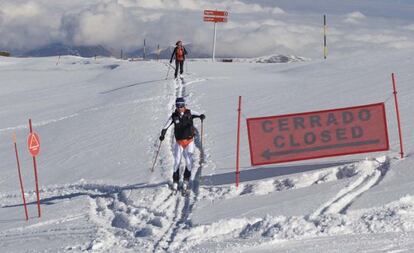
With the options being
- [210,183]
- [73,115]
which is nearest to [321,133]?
[210,183]

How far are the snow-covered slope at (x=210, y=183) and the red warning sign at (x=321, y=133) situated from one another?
0.95ft

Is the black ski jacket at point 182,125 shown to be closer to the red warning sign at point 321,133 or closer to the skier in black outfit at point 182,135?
the skier in black outfit at point 182,135

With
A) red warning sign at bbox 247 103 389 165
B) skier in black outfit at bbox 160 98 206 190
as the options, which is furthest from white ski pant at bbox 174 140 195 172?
red warning sign at bbox 247 103 389 165

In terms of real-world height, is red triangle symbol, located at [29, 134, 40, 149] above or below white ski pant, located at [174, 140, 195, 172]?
above

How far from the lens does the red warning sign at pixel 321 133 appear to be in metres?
13.3

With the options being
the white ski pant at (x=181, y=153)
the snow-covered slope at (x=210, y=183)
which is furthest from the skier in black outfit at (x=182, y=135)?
the snow-covered slope at (x=210, y=183)

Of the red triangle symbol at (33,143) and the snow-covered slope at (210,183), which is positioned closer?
the snow-covered slope at (210,183)

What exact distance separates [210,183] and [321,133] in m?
2.16

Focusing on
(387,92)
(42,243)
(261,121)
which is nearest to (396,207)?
(261,121)

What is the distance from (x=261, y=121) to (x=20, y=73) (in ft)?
130

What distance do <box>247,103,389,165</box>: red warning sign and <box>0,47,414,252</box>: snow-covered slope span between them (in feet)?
0.95

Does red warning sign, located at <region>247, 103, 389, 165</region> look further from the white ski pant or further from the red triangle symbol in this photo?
the red triangle symbol

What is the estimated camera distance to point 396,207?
10.5 m

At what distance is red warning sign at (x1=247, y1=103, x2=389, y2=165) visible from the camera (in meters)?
13.3
